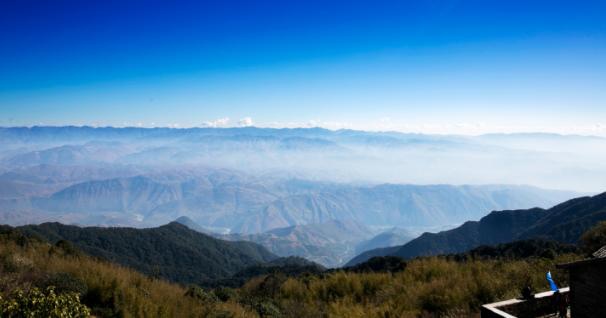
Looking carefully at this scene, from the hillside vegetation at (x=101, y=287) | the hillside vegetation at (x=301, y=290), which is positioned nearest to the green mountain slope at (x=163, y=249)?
the hillside vegetation at (x=301, y=290)

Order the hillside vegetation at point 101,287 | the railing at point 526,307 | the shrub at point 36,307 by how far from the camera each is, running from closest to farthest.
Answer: the shrub at point 36,307 → the railing at point 526,307 → the hillside vegetation at point 101,287

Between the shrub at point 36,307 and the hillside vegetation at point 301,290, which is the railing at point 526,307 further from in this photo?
the shrub at point 36,307

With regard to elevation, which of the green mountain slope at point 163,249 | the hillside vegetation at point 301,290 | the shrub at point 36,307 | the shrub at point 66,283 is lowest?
the green mountain slope at point 163,249

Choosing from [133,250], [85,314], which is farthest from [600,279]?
[133,250]

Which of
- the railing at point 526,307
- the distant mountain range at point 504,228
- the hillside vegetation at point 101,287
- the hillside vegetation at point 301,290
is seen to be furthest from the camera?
the distant mountain range at point 504,228

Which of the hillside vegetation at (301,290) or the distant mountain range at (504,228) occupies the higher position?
the hillside vegetation at (301,290)

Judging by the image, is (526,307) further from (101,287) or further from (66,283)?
(66,283)

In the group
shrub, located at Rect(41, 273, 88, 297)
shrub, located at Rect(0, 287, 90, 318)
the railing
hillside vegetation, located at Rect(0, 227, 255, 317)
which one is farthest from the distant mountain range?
shrub, located at Rect(0, 287, 90, 318)

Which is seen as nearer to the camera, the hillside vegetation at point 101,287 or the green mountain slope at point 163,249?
the hillside vegetation at point 101,287
